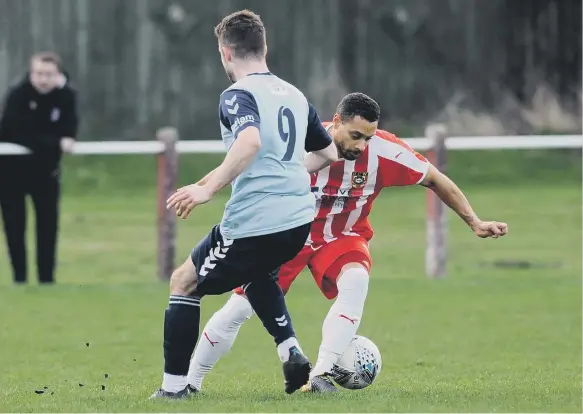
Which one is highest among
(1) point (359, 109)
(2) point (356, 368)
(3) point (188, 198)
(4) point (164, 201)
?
(1) point (359, 109)

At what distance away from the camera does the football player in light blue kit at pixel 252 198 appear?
6266mm

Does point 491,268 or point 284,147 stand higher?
point 284,147

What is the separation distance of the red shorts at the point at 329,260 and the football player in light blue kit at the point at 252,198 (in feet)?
2.37

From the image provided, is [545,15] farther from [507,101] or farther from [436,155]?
[436,155]

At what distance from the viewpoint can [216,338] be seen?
706cm

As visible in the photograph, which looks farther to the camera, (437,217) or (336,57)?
(336,57)

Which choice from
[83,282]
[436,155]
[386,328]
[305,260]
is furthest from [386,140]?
[83,282]

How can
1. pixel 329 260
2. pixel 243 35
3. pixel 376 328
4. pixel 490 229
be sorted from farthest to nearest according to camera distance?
pixel 376 328 < pixel 329 260 < pixel 490 229 < pixel 243 35

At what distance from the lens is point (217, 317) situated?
7129 millimetres

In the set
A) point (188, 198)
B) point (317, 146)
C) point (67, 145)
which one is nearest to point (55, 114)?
point (67, 145)

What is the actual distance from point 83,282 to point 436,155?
3458mm

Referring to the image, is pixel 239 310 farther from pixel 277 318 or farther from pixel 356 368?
pixel 356 368

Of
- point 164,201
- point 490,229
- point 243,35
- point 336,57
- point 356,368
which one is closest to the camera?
point 243,35

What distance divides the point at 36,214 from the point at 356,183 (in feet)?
18.8
